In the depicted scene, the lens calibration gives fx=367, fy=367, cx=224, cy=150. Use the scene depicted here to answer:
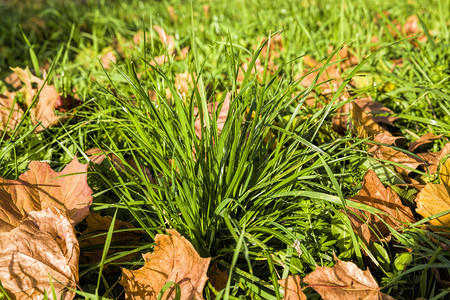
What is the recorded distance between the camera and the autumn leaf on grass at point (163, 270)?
966mm

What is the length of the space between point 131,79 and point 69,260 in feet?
1.98

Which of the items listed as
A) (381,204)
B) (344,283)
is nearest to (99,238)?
(344,283)

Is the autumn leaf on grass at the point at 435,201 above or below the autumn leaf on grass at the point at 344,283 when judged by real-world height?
above

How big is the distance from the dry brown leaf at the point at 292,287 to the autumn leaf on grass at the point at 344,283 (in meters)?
0.02

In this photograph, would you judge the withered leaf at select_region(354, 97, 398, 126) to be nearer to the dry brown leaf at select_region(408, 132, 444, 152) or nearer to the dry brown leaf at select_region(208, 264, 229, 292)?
the dry brown leaf at select_region(408, 132, 444, 152)

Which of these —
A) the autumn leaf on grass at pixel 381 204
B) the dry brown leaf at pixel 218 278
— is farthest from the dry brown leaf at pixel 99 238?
the autumn leaf on grass at pixel 381 204

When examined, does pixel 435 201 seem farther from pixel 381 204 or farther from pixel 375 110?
pixel 375 110

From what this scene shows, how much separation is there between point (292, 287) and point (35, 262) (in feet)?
2.26

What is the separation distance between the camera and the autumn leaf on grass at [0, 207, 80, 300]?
97 centimetres

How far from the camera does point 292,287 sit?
0.96 m

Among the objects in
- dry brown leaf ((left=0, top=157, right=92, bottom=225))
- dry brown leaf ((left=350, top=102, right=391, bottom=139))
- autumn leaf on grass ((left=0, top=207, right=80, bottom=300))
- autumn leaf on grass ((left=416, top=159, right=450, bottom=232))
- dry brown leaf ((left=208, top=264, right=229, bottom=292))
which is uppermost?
dry brown leaf ((left=350, top=102, right=391, bottom=139))

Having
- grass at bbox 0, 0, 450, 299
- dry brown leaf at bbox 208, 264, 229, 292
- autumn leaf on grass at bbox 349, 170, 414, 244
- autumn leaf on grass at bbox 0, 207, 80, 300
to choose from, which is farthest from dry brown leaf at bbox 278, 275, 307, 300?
autumn leaf on grass at bbox 0, 207, 80, 300

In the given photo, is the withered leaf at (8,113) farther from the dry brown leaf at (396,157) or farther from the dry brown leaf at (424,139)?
the dry brown leaf at (424,139)

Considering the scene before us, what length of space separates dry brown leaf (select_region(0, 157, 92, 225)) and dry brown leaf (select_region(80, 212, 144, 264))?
0.08 m
